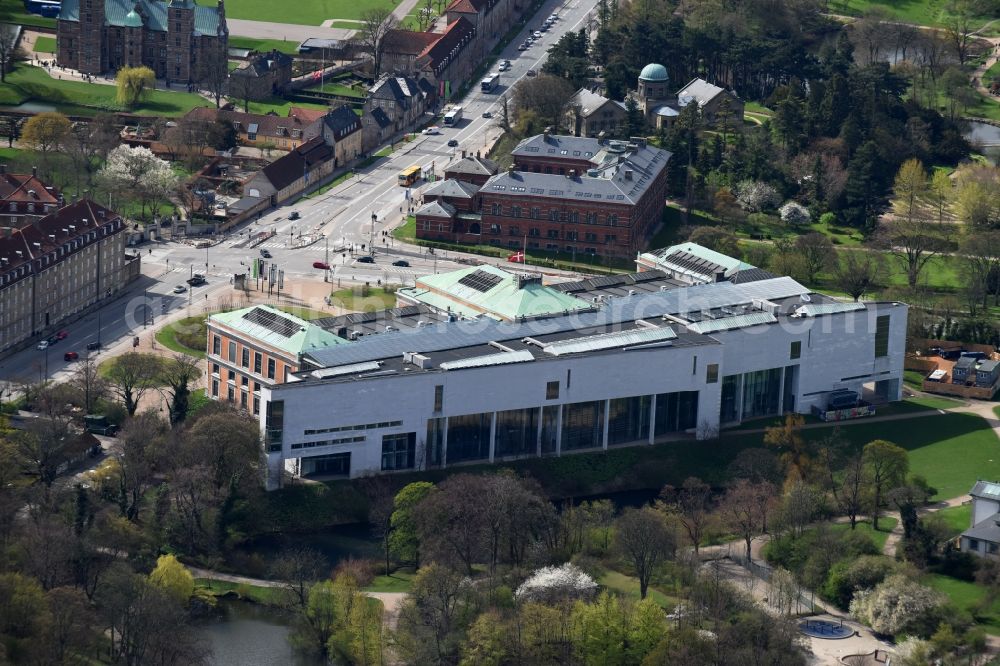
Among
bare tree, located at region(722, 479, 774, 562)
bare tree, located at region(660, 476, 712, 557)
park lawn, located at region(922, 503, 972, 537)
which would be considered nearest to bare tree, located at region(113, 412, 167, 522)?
bare tree, located at region(660, 476, 712, 557)

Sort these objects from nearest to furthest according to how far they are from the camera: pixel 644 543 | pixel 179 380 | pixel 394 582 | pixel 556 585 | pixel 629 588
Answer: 1. pixel 556 585
2. pixel 644 543
3. pixel 629 588
4. pixel 394 582
5. pixel 179 380

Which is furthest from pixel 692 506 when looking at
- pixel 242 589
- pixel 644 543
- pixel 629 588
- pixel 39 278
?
pixel 39 278

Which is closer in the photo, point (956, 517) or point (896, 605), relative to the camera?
point (896, 605)

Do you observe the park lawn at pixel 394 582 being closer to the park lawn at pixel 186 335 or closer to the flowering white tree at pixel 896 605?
the flowering white tree at pixel 896 605

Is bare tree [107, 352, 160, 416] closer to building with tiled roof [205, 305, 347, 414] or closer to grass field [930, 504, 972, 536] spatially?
building with tiled roof [205, 305, 347, 414]

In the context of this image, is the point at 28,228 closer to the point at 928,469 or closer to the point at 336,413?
the point at 336,413

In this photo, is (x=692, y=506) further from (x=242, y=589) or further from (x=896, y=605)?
(x=242, y=589)
